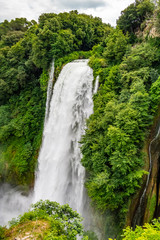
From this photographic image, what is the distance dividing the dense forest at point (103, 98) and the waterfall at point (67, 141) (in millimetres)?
1251

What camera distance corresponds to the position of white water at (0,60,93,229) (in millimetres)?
11227

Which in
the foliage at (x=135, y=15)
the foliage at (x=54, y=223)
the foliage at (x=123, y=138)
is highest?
the foliage at (x=135, y=15)

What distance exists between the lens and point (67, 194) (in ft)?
37.7

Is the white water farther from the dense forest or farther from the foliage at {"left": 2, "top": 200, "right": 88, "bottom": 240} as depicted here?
the foliage at {"left": 2, "top": 200, "right": 88, "bottom": 240}

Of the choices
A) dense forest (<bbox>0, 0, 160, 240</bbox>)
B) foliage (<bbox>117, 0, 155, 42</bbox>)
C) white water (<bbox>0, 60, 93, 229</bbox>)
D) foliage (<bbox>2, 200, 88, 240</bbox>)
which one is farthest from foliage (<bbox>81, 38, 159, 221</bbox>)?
foliage (<bbox>117, 0, 155, 42</bbox>)

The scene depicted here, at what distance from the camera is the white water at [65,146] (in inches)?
442

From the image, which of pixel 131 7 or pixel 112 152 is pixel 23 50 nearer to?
pixel 131 7

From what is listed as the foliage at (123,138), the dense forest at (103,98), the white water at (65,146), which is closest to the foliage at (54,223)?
the dense forest at (103,98)

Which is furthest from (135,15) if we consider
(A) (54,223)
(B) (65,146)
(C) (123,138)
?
(A) (54,223)

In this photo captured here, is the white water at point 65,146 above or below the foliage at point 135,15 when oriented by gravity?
below

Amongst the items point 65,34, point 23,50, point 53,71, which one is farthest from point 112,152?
point 23,50

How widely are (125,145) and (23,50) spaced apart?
17927 millimetres

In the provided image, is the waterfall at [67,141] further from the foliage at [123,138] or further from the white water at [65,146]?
the foliage at [123,138]

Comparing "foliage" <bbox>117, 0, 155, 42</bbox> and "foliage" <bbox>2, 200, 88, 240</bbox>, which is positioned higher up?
"foliage" <bbox>117, 0, 155, 42</bbox>
